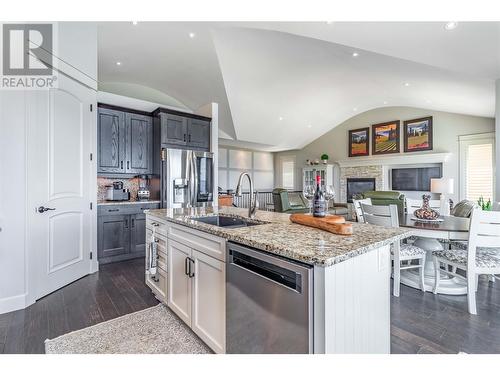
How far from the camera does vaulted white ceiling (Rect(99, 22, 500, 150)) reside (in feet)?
8.75

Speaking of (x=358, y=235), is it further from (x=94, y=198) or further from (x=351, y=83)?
(x=351, y=83)

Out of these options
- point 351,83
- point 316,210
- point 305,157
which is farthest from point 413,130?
point 316,210

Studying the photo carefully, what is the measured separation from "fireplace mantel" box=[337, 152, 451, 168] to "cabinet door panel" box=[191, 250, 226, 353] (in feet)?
23.9

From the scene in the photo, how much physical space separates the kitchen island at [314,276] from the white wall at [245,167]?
7.39m

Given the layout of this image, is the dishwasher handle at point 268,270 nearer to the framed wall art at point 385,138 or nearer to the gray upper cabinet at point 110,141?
the gray upper cabinet at point 110,141

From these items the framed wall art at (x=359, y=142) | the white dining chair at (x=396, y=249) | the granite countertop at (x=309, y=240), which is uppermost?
the framed wall art at (x=359, y=142)

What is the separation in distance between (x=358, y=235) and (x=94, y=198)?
3.37 m

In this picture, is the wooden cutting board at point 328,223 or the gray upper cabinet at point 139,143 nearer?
the wooden cutting board at point 328,223

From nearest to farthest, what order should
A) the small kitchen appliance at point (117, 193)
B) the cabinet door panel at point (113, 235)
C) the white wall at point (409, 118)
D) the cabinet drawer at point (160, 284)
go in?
the cabinet drawer at point (160, 284) < the cabinet door panel at point (113, 235) < the small kitchen appliance at point (117, 193) < the white wall at point (409, 118)

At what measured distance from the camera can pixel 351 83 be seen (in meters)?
5.90

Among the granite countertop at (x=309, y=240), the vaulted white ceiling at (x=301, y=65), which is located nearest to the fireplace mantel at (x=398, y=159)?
the vaulted white ceiling at (x=301, y=65)

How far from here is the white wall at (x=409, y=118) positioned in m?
6.16
